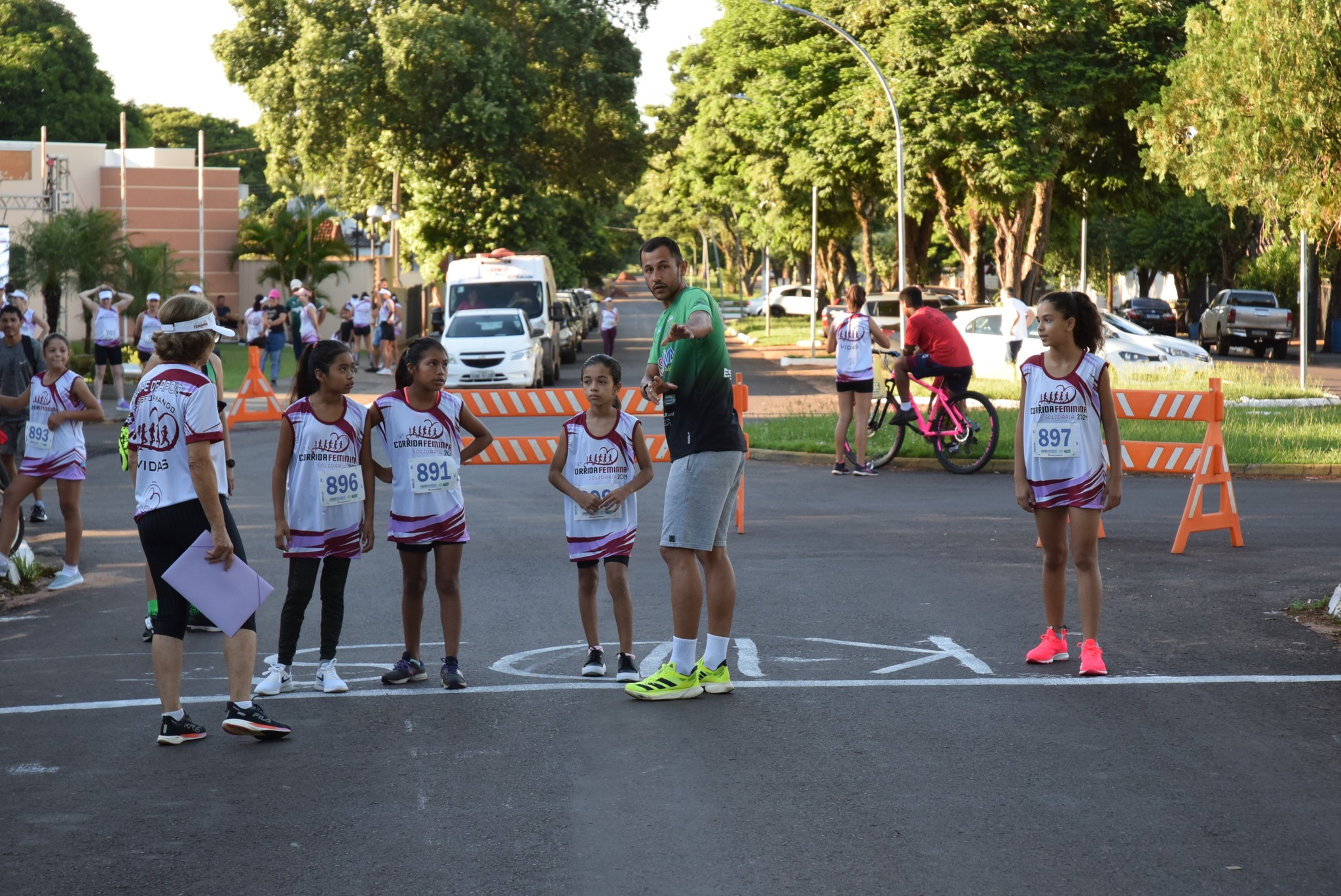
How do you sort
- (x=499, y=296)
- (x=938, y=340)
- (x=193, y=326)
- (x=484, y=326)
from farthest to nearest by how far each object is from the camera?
(x=499, y=296), (x=484, y=326), (x=938, y=340), (x=193, y=326)

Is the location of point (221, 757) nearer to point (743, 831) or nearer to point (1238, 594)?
point (743, 831)

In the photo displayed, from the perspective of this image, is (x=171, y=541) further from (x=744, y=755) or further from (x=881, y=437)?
(x=881, y=437)

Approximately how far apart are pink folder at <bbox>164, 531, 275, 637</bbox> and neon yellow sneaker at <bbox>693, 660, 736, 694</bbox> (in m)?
1.94

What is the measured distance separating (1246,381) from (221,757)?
22.9 metres

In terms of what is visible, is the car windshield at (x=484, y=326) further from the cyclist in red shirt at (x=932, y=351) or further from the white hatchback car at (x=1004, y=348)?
the cyclist in red shirt at (x=932, y=351)

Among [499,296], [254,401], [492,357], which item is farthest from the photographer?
[499,296]

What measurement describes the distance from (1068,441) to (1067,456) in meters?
0.07

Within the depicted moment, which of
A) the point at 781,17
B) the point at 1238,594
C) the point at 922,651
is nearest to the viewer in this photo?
the point at 922,651

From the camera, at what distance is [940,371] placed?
51.6 ft

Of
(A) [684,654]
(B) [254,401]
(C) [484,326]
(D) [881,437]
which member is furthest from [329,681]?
(C) [484,326]

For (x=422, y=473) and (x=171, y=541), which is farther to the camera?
(x=422, y=473)

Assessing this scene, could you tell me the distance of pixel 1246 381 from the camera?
84.0ft

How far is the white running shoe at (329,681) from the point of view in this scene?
695cm

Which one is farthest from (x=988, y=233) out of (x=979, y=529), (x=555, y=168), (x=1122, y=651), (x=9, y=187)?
(x=1122, y=651)
